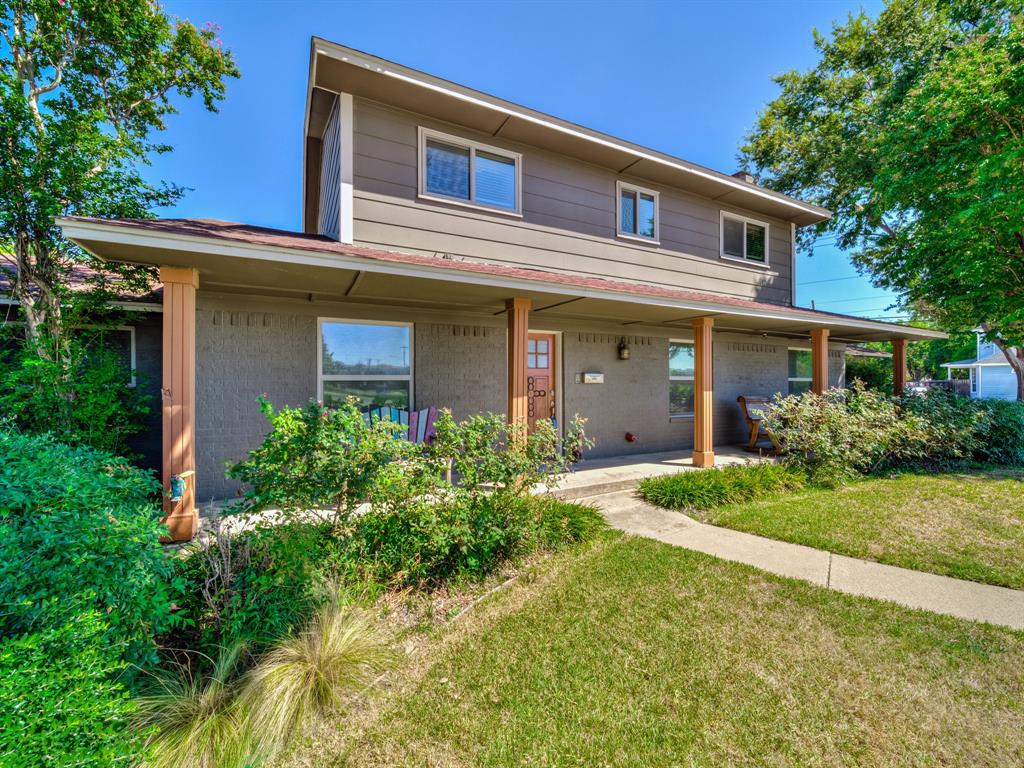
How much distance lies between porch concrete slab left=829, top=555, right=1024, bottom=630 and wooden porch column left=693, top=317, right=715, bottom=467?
11.6ft

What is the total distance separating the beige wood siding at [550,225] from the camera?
6.08 metres

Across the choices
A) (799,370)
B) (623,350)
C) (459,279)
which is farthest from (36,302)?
(799,370)

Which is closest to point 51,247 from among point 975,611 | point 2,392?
point 2,392

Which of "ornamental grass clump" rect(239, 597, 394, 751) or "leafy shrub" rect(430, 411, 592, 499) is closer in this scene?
"ornamental grass clump" rect(239, 597, 394, 751)

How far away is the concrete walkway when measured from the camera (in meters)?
3.30

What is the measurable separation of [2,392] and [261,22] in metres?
6.98

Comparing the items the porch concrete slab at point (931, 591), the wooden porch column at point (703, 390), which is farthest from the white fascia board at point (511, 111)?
the porch concrete slab at point (931, 591)

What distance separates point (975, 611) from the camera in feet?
10.6

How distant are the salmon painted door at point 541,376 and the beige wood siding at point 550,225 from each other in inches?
52.4

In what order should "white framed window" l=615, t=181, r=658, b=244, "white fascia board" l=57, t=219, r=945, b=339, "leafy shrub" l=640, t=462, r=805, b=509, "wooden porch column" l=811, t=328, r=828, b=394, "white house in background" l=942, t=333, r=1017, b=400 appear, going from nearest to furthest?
1. "white fascia board" l=57, t=219, r=945, b=339
2. "leafy shrub" l=640, t=462, r=805, b=509
3. "white framed window" l=615, t=181, r=658, b=244
4. "wooden porch column" l=811, t=328, r=828, b=394
5. "white house in background" l=942, t=333, r=1017, b=400

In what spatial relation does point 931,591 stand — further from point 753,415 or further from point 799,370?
point 799,370

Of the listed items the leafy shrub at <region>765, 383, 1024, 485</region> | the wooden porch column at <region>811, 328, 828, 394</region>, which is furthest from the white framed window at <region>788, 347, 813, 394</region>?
the leafy shrub at <region>765, 383, 1024, 485</region>

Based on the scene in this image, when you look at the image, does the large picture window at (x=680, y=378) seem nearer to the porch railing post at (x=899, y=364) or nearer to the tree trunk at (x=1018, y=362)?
the porch railing post at (x=899, y=364)

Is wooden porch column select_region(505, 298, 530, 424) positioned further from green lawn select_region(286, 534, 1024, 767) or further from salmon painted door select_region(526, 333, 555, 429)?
green lawn select_region(286, 534, 1024, 767)
